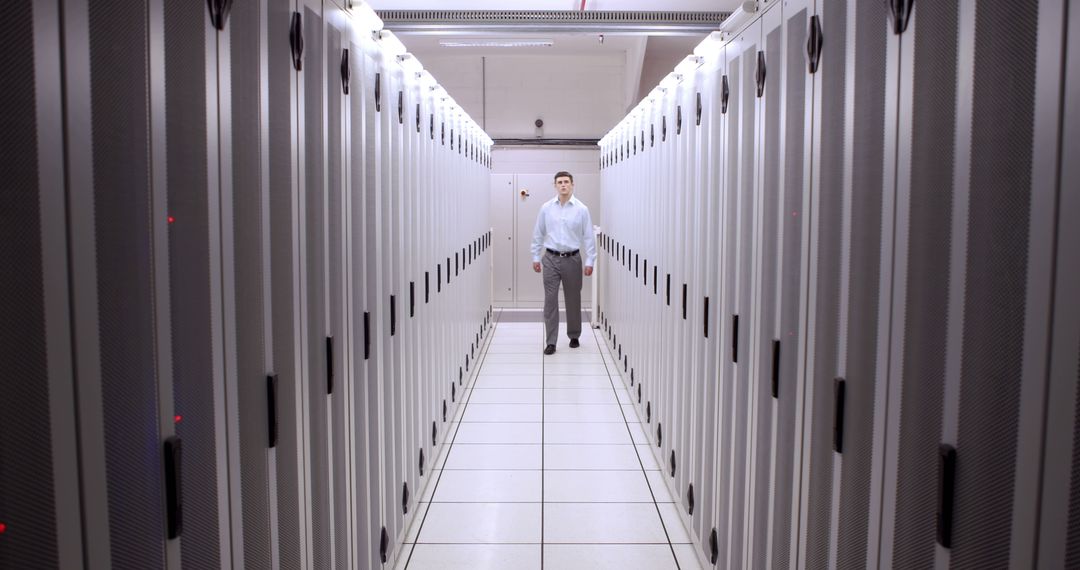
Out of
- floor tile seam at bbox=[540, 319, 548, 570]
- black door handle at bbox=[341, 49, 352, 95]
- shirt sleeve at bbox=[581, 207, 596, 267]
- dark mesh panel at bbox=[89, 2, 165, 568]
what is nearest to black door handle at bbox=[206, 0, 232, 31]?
dark mesh panel at bbox=[89, 2, 165, 568]

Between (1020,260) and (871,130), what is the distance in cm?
52

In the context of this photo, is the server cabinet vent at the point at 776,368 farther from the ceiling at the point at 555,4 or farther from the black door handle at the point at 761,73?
the ceiling at the point at 555,4

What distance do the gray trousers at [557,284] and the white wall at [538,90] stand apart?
12.1 feet

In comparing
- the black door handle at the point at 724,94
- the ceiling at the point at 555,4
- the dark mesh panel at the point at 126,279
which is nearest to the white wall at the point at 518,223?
the ceiling at the point at 555,4

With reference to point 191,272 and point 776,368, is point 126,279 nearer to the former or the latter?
point 191,272

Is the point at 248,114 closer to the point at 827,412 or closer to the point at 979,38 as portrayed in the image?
the point at 979,38

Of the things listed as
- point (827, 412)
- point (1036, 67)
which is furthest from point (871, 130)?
point (827, 412)

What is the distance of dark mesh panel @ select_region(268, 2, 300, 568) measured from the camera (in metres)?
1.65

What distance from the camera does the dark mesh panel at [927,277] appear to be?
1.14 meters

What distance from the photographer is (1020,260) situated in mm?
965

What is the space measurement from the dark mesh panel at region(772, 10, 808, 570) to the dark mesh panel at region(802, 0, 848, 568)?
0.14 meters

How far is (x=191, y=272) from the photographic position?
4.03 feet

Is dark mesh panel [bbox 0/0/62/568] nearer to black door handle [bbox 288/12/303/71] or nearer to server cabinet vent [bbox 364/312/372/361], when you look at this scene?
black door handle [bbox 288/12/303/71]

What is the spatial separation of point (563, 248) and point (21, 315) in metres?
6.81
